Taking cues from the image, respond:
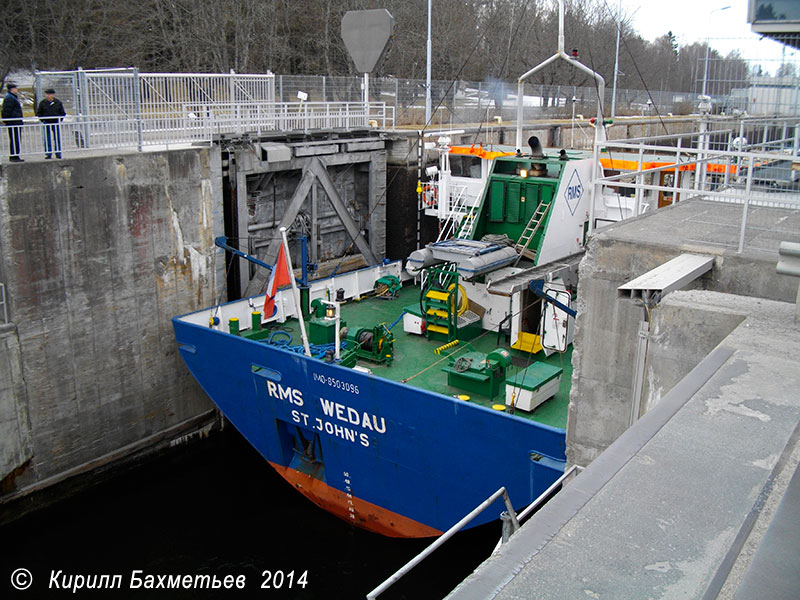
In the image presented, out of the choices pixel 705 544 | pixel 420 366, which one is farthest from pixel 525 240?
pixel 705 544

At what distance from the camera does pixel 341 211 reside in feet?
63.3

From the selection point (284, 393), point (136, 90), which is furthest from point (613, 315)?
point (136, 90)

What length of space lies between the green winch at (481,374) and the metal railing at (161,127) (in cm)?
744

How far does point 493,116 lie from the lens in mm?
33844

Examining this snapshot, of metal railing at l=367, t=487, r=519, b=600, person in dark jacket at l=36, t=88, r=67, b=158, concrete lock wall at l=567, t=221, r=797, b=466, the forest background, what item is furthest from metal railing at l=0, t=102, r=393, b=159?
metal railing at l=367, t=487, r=519, b=600

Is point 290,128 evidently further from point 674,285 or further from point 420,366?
point 674,285

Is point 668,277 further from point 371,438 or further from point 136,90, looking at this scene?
point 136,90

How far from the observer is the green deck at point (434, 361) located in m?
11.4

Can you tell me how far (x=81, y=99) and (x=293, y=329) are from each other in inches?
234

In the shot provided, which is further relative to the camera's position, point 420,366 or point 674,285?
point 420,366

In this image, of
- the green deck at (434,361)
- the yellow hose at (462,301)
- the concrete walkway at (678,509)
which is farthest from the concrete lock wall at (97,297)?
the concrete walkway at (678,509)

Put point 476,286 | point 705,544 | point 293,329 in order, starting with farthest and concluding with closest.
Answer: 1. point 293,329
2. point 476,286
3. point 705,544

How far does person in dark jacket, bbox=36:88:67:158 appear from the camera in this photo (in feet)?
42.6

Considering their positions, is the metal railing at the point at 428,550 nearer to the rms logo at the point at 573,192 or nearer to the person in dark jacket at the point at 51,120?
the rms logo at the point at 573,192
